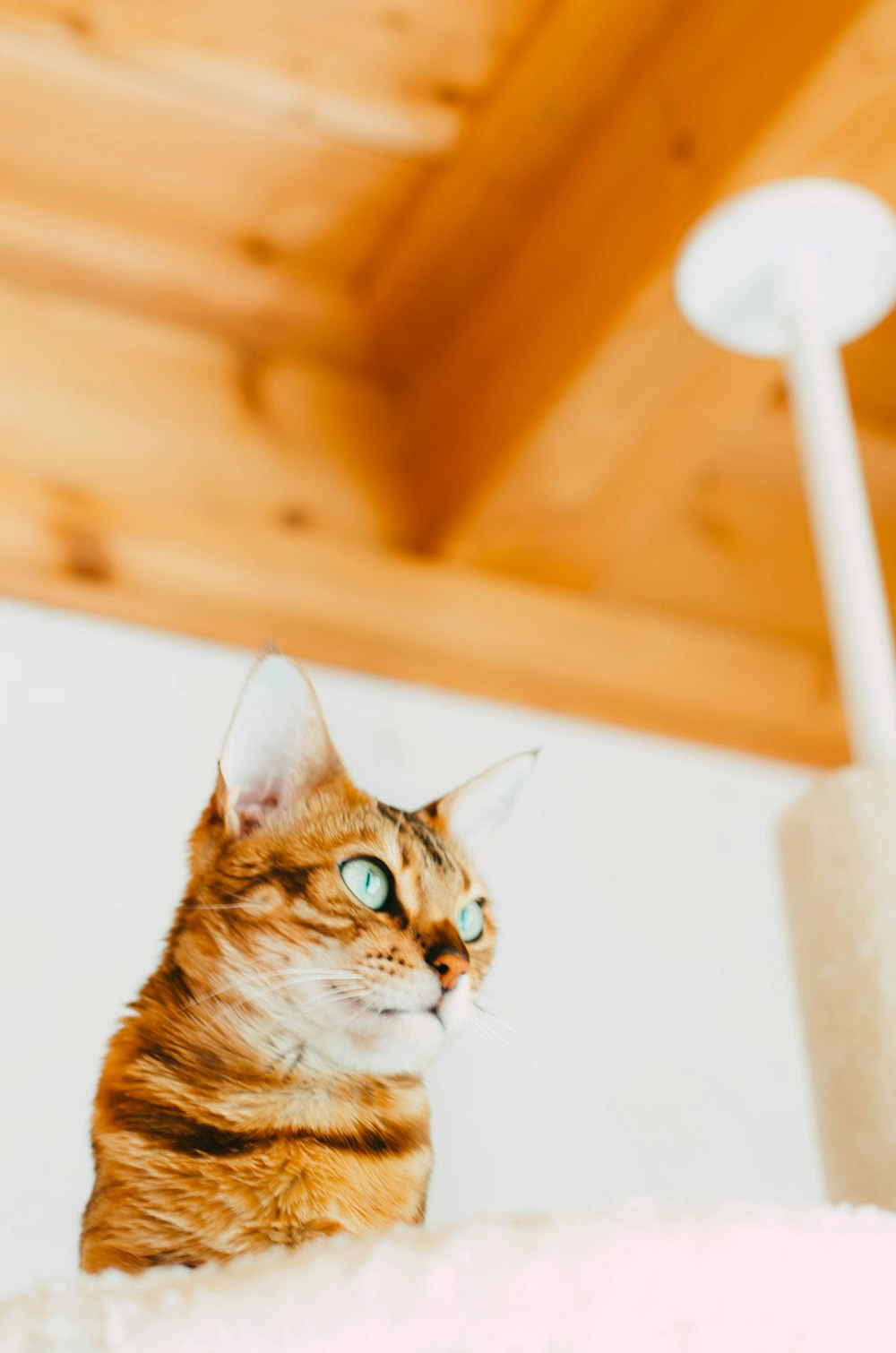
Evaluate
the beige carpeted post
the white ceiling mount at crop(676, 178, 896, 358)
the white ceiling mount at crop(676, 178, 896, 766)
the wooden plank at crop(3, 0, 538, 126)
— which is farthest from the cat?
the wooden plank at crop(3, 0, 538, 126)

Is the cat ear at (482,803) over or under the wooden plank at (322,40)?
under

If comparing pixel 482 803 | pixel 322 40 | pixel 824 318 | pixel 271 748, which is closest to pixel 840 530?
pixel 824 318

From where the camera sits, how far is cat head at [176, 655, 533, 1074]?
70 centimetres

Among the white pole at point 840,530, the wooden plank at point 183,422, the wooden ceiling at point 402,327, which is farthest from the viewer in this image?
the wooden plank at point 183,422

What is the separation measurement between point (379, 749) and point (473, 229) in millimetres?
535

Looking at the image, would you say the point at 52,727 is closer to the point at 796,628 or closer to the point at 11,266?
the point at 11,266

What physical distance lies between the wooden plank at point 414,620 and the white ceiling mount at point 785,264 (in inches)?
13.0

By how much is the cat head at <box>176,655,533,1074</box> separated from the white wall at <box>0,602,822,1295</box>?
0.10 metres

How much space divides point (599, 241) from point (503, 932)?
60 cm

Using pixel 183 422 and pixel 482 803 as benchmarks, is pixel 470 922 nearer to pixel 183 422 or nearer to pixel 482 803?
pixel 482 803

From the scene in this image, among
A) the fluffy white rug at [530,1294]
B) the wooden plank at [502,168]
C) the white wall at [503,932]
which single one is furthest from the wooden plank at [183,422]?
the fluffy white rug at [530,1294]

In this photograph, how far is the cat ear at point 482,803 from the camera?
2.77 feet

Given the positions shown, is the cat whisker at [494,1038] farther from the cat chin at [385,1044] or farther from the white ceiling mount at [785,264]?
the white ceiling mount at [785,264]

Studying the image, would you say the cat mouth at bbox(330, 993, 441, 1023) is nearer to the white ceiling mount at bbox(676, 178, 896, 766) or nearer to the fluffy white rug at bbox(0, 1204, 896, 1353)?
the fluffy white rug at bbox(0, 1204, 896, 1353)
